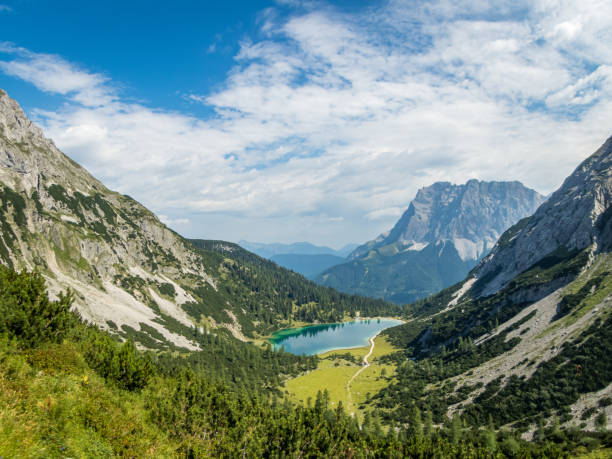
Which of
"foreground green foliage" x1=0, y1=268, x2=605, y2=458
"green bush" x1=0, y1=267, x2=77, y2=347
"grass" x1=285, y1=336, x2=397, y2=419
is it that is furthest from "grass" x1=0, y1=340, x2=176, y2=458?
"grass" x1=285, y1=336, x2=397, y2=419

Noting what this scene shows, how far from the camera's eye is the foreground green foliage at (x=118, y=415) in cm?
1836

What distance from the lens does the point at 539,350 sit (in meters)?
113

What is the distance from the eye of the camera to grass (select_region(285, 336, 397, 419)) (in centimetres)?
12962

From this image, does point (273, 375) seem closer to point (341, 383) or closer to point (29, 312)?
point (341, 383)

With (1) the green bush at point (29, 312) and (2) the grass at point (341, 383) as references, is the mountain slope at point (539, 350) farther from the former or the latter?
(1) the green bush at point (29, 312)

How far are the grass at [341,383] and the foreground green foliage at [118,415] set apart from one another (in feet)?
279

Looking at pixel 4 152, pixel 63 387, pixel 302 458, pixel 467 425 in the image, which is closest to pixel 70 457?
pixel 63 387

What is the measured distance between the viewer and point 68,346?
35.9 metres

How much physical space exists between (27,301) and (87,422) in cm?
2041

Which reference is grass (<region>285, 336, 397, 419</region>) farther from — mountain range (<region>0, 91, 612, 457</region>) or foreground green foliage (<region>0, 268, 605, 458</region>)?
foreground green foliage (<region>0, 268, 605, 458</region>)

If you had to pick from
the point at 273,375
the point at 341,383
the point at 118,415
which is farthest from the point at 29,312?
the point at 273,375

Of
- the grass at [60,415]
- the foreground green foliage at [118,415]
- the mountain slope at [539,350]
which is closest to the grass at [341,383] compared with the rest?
the mountain slope at [539,350]

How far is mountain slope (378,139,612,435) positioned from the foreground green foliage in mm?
54174

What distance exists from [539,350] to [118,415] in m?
133
